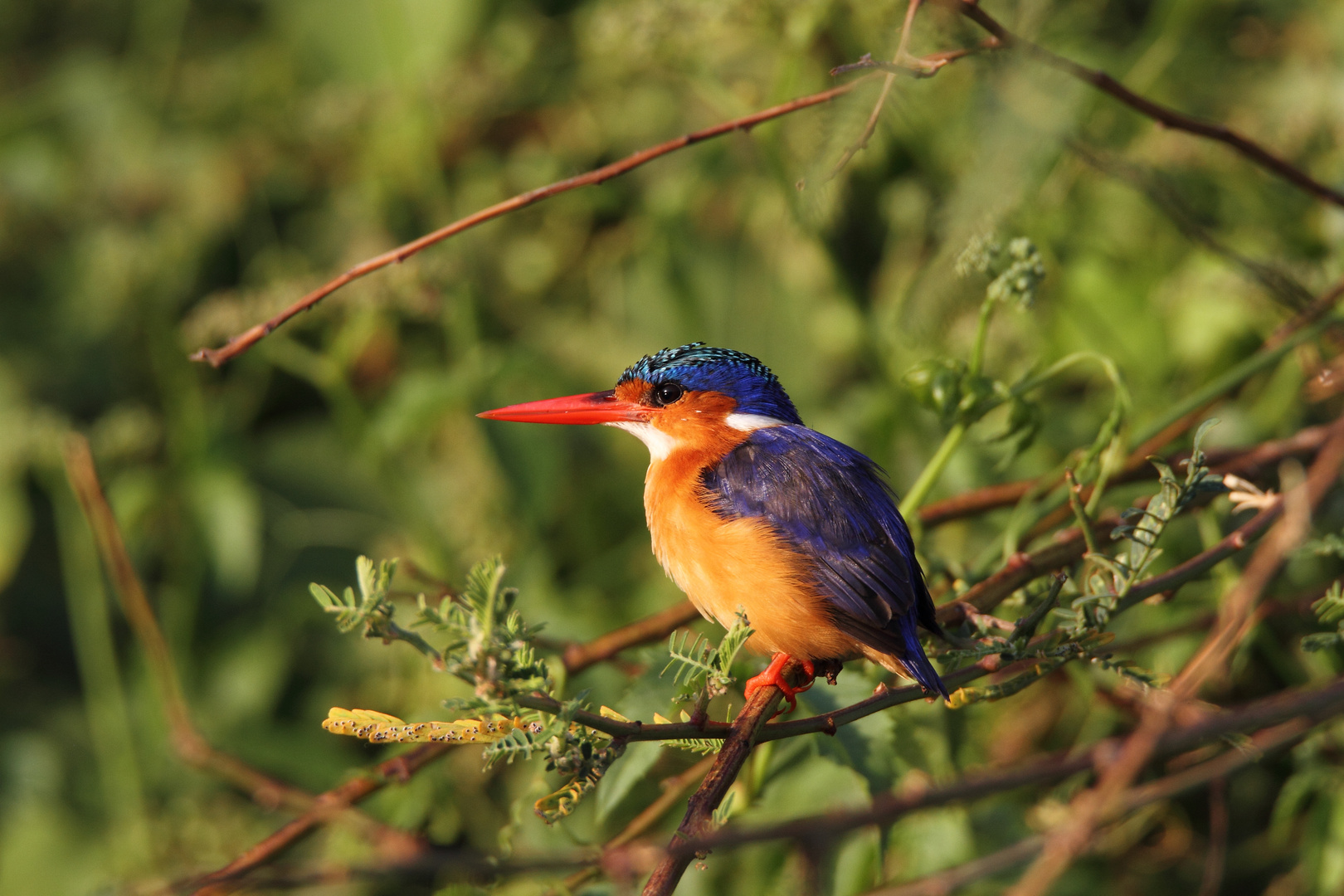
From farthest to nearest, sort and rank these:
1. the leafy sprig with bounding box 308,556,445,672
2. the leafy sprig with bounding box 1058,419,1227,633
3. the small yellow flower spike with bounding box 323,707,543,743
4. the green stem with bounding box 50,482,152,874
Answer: the green stem with bounding box 50,482,152,874, the leafy sprig with bounding box 1058,419,1227,633, the small yellow flower spike with bounding box 323,707,543,743, the leafy sprig with bounding box 308,556,445,672

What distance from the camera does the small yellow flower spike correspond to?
1.12 metres

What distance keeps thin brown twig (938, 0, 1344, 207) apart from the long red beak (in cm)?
90

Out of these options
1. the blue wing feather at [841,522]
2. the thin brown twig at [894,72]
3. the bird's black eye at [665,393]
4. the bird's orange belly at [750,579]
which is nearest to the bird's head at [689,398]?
the bird's black eye at [665,393]

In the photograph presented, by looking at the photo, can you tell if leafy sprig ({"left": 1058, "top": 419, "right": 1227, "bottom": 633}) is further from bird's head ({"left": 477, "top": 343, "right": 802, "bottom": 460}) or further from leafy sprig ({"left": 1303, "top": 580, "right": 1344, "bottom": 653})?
bird's head ({"left": 477, "top": 343, "right": 802, "bottom": 460})

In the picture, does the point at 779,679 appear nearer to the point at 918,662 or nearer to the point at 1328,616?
the point at 918,662

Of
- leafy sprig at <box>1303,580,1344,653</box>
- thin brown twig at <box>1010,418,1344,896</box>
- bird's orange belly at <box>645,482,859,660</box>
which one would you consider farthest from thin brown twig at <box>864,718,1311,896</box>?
A: bird's orange belly at <box>645,482,859,660</box>

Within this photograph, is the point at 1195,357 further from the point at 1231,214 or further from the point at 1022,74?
the point at 1022,74

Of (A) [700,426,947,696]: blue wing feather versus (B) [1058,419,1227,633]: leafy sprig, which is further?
(A) [700,426,947,696]: blue wing feather

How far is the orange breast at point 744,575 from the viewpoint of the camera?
5.34ft

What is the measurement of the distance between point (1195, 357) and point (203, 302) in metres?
2.74

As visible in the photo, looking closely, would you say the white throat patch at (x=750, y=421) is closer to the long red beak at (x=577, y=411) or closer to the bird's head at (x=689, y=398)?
the bird's head at (x=689, y=398)

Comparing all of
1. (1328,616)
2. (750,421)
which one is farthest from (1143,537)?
(750,421)

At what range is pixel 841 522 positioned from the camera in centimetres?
168

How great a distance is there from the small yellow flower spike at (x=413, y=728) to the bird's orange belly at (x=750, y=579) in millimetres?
591
